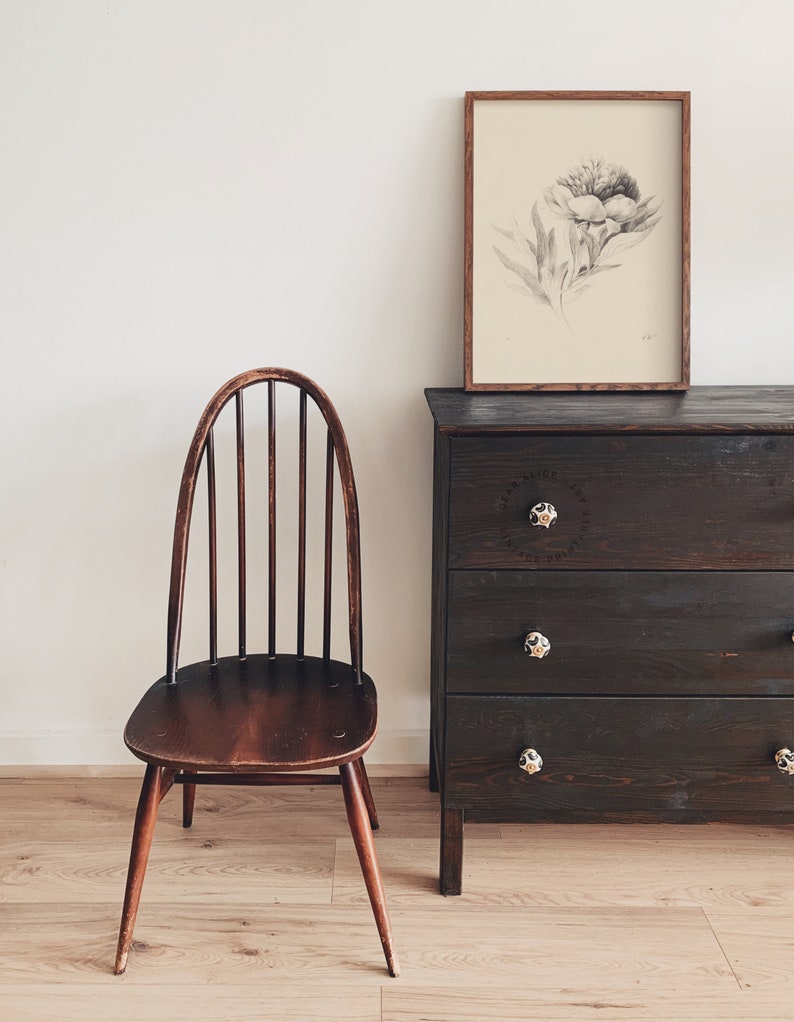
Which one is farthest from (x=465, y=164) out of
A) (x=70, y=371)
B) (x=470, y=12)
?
(x=70, y=371)

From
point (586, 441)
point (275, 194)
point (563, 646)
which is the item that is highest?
point (275, 194)

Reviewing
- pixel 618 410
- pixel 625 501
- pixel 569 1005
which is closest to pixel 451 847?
pixel 569 1005

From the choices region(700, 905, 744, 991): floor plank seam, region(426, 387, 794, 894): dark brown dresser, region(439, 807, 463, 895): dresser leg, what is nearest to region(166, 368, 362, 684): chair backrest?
region(426, 387, 794, 894): dark brown dresser

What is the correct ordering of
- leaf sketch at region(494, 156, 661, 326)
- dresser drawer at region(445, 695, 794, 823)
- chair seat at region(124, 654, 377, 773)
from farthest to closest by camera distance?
leaf sketch at region(494, 156, 661, 326) → dresser drawer at region(445, 695, 794, 823) → chair seat at region(124, 654, 377, 773)

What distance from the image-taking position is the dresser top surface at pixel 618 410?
1454 millimetres

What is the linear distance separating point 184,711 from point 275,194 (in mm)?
1012

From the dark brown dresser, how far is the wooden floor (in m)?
0.16

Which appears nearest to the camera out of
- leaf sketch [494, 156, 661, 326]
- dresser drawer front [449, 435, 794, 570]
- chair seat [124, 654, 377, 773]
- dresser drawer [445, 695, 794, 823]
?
chair seat [124, 654, 377, 773]

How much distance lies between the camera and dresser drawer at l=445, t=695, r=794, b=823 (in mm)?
1584

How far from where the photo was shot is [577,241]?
1815 mm

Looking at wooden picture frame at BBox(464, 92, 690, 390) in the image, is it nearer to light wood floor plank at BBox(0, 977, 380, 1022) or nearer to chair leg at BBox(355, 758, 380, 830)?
chair leg at BBox(355, 758, 380, 830)

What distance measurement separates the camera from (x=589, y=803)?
1.62 meters

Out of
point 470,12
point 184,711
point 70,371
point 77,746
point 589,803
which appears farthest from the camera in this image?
point 77,746

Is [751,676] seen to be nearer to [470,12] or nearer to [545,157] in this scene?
[545,157]
